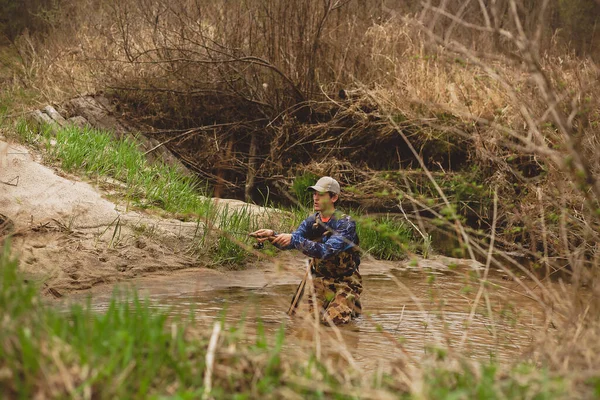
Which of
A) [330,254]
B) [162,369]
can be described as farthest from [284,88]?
[162,369]

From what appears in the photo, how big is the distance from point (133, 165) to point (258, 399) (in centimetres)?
798

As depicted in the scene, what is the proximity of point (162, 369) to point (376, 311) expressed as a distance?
5300 millimetres

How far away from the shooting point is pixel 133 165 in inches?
422

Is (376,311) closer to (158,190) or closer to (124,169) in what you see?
(158,190)

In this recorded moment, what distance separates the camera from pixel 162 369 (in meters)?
3.16

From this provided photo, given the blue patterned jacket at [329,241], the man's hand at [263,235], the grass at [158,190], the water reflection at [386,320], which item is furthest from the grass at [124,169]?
the man's hand at [263,235]

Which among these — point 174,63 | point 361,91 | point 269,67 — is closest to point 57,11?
point 174,63

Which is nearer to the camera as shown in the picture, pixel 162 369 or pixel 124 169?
pixel 162 369

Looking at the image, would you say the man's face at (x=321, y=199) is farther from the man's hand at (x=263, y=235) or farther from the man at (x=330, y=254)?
the man's hand at (x=263, y=235)

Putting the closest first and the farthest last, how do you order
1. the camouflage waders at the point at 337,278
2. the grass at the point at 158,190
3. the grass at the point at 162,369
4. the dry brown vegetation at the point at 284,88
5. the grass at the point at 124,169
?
1. the grass at the point at 162,369
2. the camouflage waders at the point at 337,278
3. the grass at the point at 158,190
4. the grass at the point at 124,169
5. the dry brown vegetation at the point at 284,88

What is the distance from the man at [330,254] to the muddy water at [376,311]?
22 cm

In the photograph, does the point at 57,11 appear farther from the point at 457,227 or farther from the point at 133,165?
the point at 457,227

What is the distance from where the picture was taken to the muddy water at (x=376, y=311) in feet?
20.9

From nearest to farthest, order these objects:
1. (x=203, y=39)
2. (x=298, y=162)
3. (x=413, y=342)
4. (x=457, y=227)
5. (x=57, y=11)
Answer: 1. (x=457, y=227)
2. (x=413, y=342)
3. (x=203, y=39)
4. (x=298, y=162)
5. (x=57, y=11)
